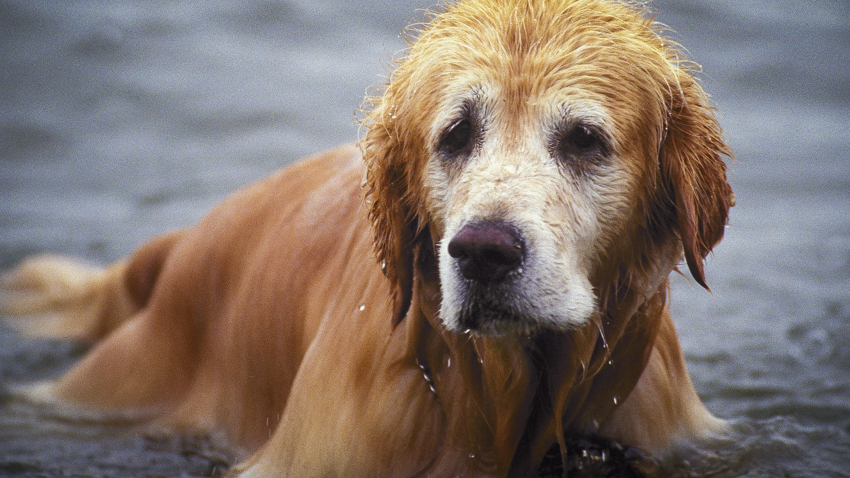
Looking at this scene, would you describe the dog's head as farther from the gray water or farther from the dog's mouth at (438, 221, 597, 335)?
the gray water

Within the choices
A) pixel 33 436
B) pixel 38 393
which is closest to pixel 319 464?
pixel 33 436

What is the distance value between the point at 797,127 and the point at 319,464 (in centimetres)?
732

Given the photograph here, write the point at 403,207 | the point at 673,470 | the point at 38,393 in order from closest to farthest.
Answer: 1. the point at 403,207
2. the point at 673,470
3. the point at 38,393

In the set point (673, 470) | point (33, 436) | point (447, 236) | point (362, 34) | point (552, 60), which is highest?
point (362, 34)

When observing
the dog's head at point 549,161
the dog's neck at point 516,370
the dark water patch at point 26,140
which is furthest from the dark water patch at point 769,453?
the dark water patch at point 26,140

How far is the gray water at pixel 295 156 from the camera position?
4227 mm

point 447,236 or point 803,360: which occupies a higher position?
point 447,236

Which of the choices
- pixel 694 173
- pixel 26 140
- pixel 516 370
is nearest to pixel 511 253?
pixel 516 370

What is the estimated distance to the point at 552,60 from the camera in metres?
2.55

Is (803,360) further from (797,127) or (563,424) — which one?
(797,127)

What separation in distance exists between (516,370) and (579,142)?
747mm

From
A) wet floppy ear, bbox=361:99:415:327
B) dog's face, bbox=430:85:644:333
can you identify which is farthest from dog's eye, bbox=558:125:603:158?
wet floppy ear, bbox=361:99:415:327

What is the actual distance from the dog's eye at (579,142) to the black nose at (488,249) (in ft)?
1.24

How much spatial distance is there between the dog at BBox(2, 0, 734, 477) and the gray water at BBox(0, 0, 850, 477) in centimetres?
62
